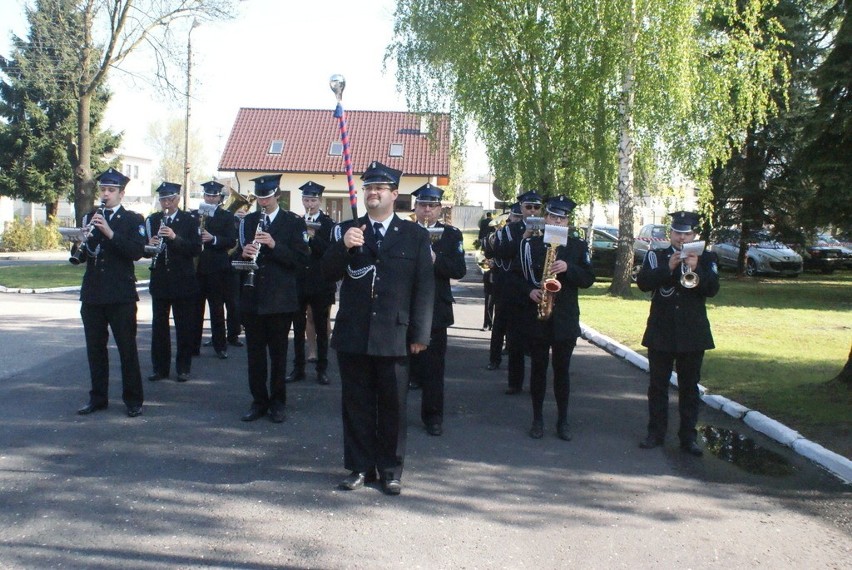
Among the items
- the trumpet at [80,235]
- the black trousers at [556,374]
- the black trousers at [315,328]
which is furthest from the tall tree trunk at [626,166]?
the trumpet at [80,235]

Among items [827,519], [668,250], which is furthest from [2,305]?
[827,519]

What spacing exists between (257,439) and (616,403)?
3.95m

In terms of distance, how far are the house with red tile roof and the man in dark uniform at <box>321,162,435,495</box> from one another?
131 ft

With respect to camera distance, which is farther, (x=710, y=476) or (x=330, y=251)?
(x=710, y=476)

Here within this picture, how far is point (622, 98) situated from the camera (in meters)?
19.8

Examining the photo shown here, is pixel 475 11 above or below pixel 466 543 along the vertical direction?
above

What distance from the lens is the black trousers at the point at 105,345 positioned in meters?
7.89

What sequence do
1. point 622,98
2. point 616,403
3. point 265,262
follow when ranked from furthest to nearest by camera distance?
point 622,98 < point 616,403 < point 265,262

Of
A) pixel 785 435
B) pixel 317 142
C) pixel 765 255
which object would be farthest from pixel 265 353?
pixel 317 142

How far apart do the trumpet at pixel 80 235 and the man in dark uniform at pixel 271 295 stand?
1.35 metres

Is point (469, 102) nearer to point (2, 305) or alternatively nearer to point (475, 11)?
point (475, 11)

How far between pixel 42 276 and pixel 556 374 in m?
20.0

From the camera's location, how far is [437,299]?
8.15 meters

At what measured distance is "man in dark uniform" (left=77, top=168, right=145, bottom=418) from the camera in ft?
25.7
